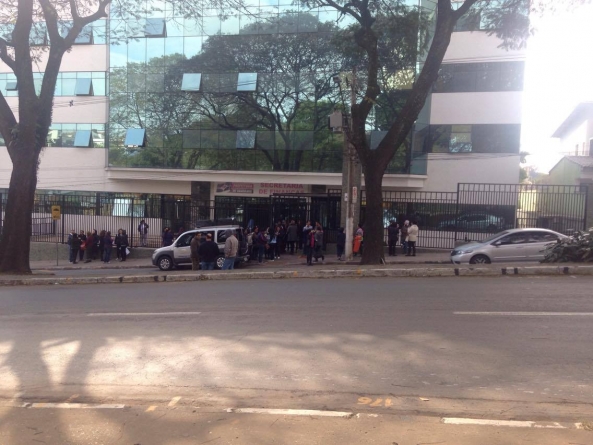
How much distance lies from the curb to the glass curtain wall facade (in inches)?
583

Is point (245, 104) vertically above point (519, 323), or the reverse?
point (245, 104)

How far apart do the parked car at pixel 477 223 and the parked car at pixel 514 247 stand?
515 centimetres

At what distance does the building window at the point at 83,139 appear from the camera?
110 feet

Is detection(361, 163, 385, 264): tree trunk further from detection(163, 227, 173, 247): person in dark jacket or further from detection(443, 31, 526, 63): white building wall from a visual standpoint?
detection(443, 31, 526, 63): white building wall

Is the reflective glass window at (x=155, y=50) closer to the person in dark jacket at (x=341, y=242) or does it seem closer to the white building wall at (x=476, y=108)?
the white building wall at (x=476, y=108)

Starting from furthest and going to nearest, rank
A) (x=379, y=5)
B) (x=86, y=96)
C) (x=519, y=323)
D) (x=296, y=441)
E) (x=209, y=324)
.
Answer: (x=86, y=96)
(x=379, y=5)
(x=209, y=324)
(x=519, y=323)
(x=296, y=441)

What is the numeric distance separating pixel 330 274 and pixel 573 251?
5.85m

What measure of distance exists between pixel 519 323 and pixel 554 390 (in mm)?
2660

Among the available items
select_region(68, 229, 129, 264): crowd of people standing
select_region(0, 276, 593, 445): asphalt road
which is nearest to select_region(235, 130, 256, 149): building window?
select_region(68, 229, 129, 264): crowd of people standing

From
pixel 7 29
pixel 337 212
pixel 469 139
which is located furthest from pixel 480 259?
pixel 7 29

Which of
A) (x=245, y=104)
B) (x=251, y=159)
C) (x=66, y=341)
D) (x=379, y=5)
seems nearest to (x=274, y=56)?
(x=245, y=104)

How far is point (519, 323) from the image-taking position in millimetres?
8047

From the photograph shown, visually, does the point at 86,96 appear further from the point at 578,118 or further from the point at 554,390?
the point at 578,118

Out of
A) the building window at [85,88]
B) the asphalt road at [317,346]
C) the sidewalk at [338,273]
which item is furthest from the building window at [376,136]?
the building window at [85,88]
